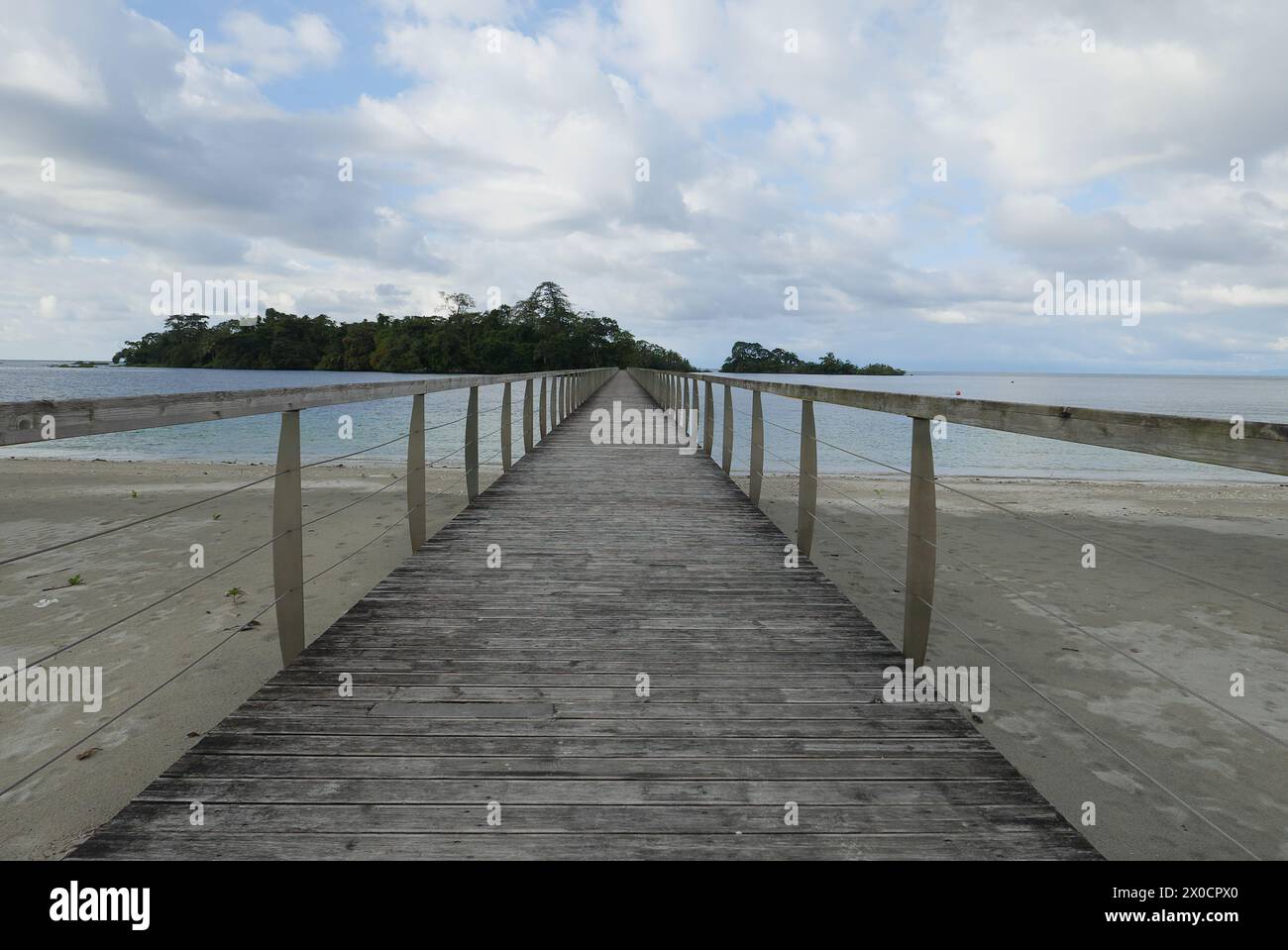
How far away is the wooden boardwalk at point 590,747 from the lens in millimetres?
1603

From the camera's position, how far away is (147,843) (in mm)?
1565

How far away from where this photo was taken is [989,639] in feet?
15.3

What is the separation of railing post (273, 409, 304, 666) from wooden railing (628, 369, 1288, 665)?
2.27 m

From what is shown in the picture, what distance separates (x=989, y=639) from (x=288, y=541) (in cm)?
421

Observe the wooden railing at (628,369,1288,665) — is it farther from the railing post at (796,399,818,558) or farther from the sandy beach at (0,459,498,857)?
the sandy beach at (0,459,498,857)

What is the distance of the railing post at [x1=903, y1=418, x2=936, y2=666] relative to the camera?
8.61 ft

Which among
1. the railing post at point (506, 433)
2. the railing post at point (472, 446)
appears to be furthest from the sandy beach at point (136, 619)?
the railing post at point (506, 433)

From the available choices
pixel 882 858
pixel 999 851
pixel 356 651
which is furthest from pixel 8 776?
pixel 999 851

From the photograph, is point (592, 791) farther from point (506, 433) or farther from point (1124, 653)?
point (506, 433)

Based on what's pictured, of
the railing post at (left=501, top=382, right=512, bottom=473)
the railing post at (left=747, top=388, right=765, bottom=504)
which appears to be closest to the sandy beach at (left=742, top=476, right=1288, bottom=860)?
the railing post at (left=747, top=388, right=765, bottom=504)

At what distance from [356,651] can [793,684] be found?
1.62m

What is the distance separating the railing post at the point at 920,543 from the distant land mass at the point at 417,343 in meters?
82.7

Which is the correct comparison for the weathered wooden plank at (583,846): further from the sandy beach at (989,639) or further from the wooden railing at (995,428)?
the wooden railing at (995,428)
